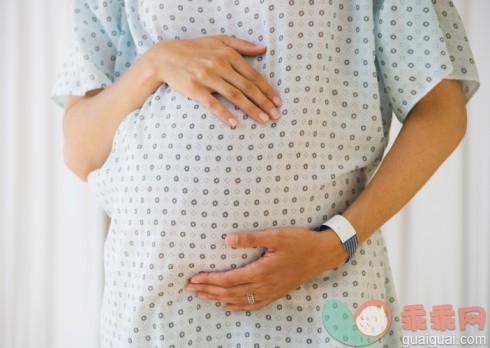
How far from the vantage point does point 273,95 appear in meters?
0.91

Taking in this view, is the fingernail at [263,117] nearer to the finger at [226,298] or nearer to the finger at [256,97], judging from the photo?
the finger at [256,97]

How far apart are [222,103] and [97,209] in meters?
1.04

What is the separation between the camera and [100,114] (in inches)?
41.0

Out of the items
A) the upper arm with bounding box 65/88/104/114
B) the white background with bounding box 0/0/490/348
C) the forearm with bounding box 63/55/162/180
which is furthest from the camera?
the white background with bounding box 0/0/490/348

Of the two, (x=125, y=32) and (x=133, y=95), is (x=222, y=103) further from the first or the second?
(x=125, y=32)

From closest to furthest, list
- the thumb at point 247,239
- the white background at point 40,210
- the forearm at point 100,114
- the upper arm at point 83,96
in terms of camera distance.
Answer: the thumb at point 247,239 < the forearm at point 100,114 < the upper arm at point 83,96 < the white background at point 40,210

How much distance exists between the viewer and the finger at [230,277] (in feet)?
2.89

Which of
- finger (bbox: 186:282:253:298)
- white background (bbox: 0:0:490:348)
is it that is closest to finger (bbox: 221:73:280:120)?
finger (bbox: 186:282:253:298)

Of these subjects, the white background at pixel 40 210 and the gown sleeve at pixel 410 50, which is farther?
the white background at pixel 40 210

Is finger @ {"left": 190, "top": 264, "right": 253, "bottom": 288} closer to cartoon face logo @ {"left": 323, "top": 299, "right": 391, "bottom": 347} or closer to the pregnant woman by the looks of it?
the pregnant woman

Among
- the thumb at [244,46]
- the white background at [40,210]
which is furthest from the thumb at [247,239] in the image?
the white background at [40,210]

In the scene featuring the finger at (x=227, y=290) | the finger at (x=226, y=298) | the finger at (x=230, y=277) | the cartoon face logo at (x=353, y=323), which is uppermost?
the finger at (x=230, y=277)

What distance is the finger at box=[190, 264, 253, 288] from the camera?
34.7 inches

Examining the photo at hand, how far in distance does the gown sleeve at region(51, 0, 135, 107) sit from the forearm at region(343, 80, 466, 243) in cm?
Answer: 48
